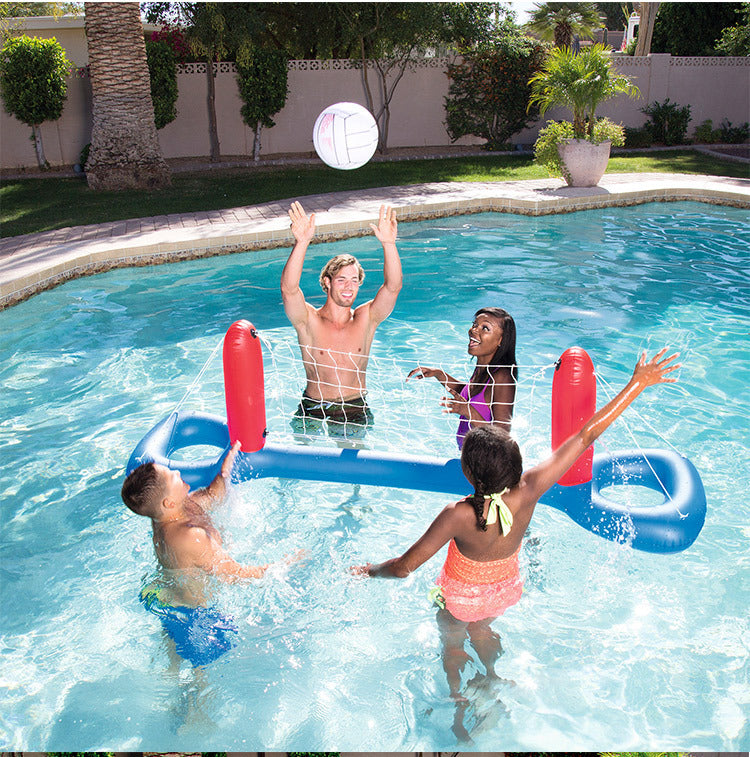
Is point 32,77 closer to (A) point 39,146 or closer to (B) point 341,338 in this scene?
(A) point 39,146

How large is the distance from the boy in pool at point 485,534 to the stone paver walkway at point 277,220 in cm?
711

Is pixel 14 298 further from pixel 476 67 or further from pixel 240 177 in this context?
pixel 476 67

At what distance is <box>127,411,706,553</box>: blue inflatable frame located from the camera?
3760 millimetres

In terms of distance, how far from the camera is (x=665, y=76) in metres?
20.3

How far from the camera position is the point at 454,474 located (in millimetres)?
4195

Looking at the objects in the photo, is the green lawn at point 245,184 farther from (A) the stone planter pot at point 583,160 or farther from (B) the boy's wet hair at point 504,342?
(B) the boy's wet hair at point 504,342

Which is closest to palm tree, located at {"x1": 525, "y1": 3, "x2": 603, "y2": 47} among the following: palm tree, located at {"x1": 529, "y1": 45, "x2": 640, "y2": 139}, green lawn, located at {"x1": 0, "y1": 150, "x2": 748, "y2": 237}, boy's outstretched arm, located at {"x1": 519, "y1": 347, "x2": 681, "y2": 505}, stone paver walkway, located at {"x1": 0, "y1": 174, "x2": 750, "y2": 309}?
green lawn, located at {"x1": 0, "y1": 150, "x2": 748, "y2": 237}

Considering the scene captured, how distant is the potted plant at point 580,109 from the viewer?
12.9 m

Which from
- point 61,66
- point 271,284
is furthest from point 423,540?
point 61,66

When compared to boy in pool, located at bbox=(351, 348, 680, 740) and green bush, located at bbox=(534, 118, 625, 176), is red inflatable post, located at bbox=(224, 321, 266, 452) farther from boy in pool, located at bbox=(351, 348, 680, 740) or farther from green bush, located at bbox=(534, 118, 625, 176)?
green bush, located at bbox=(534, 118, 625, 176)

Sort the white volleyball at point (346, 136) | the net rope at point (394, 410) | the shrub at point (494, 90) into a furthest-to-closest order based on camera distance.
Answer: the shrub at point (494, 90) < the white volleyball at point (346, 136) < the net rope at point (394, 410)

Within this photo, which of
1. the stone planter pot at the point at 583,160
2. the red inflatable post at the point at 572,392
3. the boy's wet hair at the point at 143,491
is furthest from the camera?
the stone planter pot at the point at 583,160

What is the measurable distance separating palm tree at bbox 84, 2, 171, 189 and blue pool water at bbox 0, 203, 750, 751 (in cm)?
636

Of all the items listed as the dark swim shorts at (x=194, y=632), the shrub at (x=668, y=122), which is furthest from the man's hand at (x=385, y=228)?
the shrub at (x=668, y=122)
